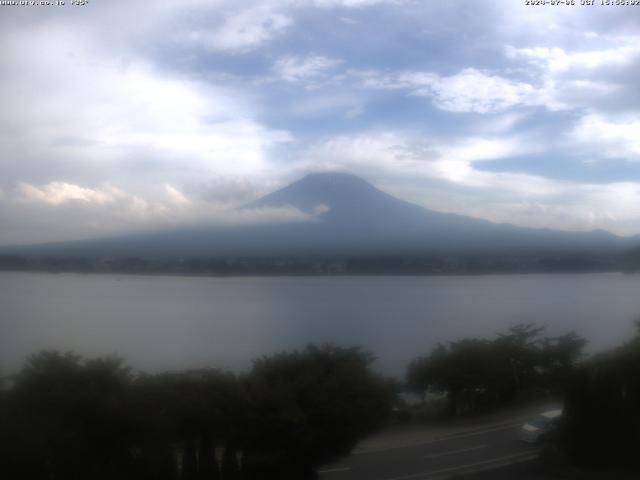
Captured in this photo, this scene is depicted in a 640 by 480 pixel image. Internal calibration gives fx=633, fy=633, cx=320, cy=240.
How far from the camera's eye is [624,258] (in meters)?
9.37

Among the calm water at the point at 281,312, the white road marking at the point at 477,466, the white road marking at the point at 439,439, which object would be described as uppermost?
the calm water at the point at 281,312

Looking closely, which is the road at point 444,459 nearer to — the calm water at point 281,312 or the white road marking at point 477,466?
A: the white road marking at point 477,466

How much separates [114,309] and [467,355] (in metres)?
5.15

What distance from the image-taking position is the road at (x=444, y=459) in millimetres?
6566

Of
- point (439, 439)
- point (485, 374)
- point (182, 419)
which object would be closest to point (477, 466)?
point (439, 439)

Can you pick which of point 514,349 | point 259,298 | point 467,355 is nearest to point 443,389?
point 467,355

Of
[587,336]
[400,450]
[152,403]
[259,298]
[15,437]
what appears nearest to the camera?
[15,437]

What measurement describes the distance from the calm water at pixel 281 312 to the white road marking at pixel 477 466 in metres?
1.55

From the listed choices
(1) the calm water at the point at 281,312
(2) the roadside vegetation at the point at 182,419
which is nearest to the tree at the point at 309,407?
(2) the roadside vegetation at the point at 182,419

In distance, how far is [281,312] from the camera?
964cm

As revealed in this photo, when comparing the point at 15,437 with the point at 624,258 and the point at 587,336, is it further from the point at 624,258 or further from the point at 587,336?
the point at 624,258

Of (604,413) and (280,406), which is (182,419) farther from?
(604,413)

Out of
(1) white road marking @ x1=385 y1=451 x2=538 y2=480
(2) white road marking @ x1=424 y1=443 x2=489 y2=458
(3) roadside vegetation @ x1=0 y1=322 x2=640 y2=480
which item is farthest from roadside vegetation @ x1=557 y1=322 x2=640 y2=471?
(2) white road marking @ x1=424 y1=443 x2=489 y2=458

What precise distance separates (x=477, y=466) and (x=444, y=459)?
35 centimetres
